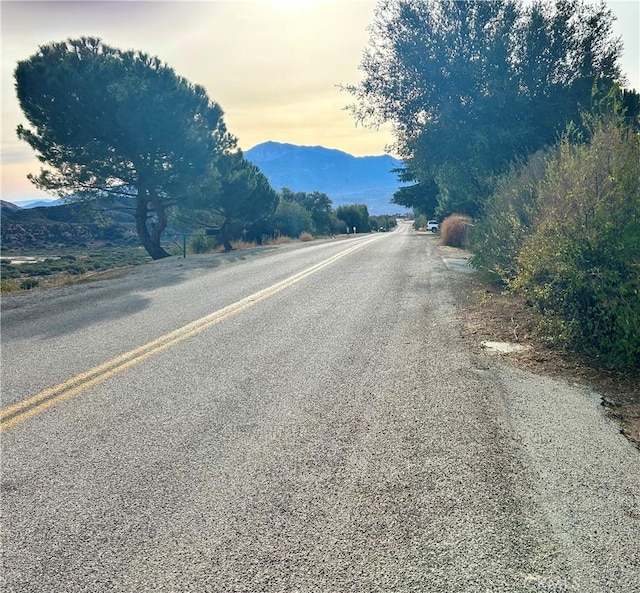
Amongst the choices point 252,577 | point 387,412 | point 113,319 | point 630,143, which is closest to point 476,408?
point 387,412

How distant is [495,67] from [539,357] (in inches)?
534

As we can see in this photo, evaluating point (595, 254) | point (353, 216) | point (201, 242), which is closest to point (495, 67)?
point (595, 254)

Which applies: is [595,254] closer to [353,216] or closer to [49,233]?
[49,233]

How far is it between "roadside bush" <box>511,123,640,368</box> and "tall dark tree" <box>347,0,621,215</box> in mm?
10980

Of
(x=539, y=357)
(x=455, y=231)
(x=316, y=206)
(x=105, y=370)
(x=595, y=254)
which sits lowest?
(x=539, y=357)

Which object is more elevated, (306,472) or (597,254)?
(597,254)

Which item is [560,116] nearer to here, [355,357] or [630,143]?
[630,143]

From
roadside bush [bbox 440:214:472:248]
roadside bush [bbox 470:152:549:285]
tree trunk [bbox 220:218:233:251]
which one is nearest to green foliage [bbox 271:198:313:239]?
tree trunk [bbox 220:218:233:251]

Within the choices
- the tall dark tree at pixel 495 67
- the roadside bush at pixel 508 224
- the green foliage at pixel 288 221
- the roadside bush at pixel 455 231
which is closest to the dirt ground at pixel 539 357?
the roadside bush at pixel 508 224

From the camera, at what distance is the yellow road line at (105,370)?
3920 mm

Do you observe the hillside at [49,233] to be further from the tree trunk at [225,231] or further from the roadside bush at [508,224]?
the roadside bush at [508,224]

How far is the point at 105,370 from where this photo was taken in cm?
495

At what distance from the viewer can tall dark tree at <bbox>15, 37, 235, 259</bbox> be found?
22.2 m

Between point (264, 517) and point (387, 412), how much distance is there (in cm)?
156
